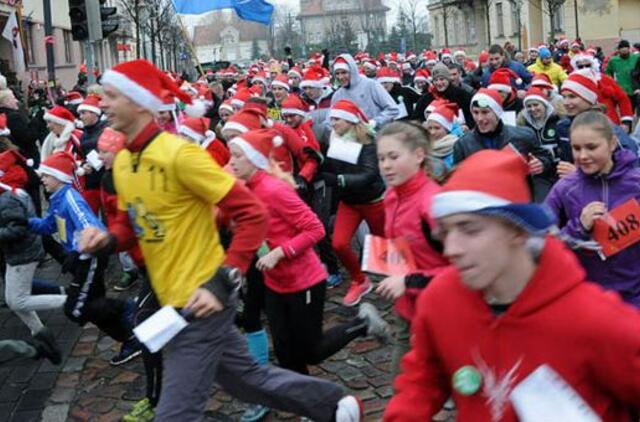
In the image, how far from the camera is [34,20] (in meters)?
42.4

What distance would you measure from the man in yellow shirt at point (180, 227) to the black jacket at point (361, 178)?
9.80 feet

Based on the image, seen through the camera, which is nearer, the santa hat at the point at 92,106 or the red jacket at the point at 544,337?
the red jacket at the point at 544,337

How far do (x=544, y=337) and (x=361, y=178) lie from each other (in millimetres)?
4720

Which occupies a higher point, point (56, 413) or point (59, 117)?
point (59, 117)

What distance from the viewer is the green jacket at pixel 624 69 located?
626 inches

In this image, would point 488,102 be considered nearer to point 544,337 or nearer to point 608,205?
point 608,205

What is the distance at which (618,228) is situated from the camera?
456 cm

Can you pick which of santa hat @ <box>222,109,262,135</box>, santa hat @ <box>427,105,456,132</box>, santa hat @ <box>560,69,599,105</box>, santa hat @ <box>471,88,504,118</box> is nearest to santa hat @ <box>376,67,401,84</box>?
santa hat @ <box>427,105,456,132</box>

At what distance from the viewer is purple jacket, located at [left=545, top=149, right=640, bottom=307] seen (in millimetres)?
4602

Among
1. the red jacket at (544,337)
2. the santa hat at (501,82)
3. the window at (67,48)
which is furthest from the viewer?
the window at (67,48)

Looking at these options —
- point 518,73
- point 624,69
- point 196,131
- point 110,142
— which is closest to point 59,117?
point 196,131

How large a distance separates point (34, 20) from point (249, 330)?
132ft

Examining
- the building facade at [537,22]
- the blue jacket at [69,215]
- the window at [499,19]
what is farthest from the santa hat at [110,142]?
the window at [499,19]

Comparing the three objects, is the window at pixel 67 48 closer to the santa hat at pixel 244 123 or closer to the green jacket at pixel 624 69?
the green jacket at pixel 624 69
